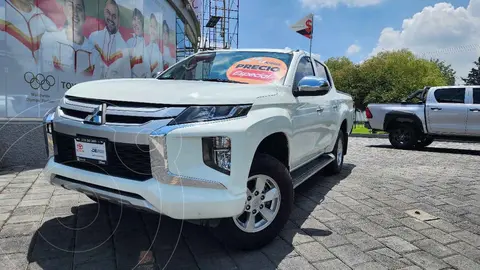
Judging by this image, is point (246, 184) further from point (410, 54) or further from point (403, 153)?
point (410, 54)

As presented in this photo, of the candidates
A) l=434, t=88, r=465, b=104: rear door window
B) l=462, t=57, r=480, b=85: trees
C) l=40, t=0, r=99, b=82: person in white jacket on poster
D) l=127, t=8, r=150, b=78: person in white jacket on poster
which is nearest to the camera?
l=40, t=0, r=99, b=82: person in white jacket on poster

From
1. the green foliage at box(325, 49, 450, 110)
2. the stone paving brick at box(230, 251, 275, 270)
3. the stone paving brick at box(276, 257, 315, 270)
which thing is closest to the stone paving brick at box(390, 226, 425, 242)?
the stone paving brick at box(276, 257, 315, 270)

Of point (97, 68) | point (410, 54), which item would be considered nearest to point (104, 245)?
point (97, 68)

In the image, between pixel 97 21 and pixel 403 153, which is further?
pixel 403 153

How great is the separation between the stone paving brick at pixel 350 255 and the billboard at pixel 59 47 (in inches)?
186

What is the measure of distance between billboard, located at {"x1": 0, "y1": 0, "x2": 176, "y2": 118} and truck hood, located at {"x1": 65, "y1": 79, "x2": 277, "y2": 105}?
129 inches

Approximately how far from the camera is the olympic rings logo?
20.5ft

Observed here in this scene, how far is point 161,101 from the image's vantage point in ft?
8.41

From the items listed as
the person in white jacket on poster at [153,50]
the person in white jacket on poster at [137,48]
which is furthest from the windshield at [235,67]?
the person in white jacket on poster at [153,50]

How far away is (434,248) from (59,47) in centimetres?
645

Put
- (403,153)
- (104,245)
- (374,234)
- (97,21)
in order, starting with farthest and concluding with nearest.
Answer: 1. (403,153)
2. (97,21)
3. (374,234)
4. (104,245)

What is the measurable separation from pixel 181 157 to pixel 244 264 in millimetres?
960

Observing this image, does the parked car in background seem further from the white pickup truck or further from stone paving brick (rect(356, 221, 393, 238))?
the white pickup truck

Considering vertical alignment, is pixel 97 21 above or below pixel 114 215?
above
